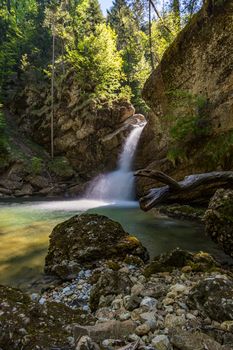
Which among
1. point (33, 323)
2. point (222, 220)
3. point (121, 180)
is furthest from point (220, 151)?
point (33, 323)

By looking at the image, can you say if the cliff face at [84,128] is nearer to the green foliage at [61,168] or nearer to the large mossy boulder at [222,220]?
the green foliage at [61,168]

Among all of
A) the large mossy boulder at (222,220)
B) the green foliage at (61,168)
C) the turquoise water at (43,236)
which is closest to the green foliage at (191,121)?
the turquoise water at (43,236)

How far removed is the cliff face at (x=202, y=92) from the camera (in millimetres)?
13164

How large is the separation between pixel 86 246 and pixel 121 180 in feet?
50.3

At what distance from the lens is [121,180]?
22078mm

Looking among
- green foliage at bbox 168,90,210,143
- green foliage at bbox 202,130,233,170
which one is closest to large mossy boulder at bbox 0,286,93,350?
green foliage at bbox 202,130,233,170

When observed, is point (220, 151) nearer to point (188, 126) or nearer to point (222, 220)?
point (188, 126)

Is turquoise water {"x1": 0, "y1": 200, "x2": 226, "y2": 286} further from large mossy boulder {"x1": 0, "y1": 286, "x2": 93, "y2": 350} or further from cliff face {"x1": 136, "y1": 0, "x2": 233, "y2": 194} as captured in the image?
cliff face {"x1": 136, "y1": 0, "x2": 233, "y2": 194}

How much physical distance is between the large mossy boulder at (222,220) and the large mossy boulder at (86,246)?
6.01 ft

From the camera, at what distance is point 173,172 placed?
625 inches

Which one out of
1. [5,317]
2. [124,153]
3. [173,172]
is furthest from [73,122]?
[5,317]

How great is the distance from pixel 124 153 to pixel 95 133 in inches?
153

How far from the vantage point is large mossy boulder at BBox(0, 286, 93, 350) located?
9.16 feet

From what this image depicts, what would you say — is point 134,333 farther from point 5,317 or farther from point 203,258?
point 203,258
